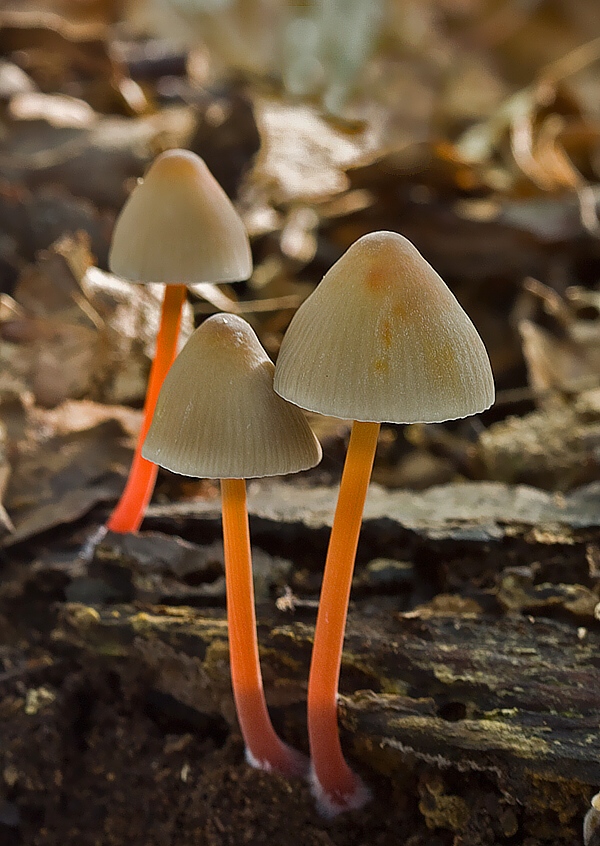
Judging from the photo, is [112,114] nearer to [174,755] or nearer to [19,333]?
[19,333]

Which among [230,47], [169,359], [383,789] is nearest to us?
[383,789]

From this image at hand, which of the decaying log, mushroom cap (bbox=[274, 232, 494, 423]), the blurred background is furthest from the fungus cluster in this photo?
the blurred background

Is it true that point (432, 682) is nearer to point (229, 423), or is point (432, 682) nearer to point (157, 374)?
point (229, 423)

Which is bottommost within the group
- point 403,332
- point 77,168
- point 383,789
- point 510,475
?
point 383,789

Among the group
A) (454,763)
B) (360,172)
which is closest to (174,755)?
(454,763)

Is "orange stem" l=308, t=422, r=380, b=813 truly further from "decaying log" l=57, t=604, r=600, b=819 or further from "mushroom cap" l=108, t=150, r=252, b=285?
"mushroom cap" l=108, t=150, r=252, b=285

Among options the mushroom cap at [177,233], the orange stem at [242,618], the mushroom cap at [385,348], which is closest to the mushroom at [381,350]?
the mushroom cap at [385,348]
